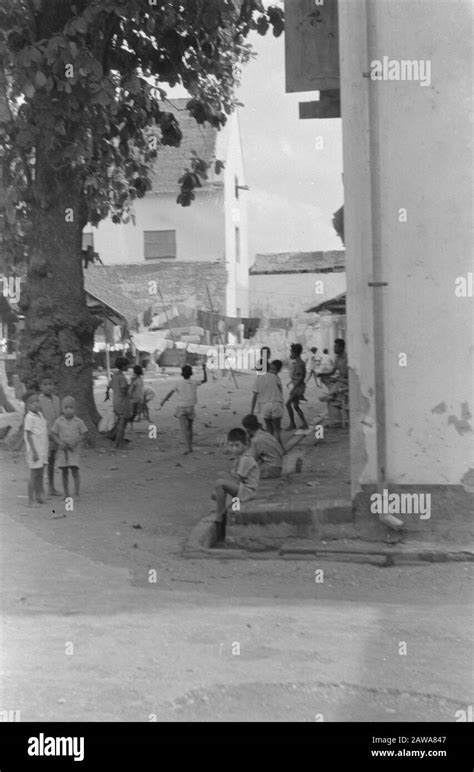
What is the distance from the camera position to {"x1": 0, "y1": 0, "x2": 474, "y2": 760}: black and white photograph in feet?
16.2

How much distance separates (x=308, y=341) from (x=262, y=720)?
3529cm

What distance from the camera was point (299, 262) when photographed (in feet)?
162

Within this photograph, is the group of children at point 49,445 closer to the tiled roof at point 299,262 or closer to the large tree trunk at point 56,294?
the large tree trunk at point 56,294

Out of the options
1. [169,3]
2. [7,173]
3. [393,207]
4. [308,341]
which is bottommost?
[308,341]

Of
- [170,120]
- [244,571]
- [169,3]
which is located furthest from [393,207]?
[170,120]

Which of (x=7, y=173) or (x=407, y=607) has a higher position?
(x=7, y=173)

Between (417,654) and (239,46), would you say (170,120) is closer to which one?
(239,46)

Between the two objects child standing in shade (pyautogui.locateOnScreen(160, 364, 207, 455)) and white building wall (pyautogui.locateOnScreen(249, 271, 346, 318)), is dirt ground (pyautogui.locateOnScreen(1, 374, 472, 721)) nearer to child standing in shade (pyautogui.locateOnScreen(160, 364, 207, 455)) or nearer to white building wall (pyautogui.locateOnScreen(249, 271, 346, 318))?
child standing in shade (pyautogui.locateOnScreen(160, 364, 207, 455))

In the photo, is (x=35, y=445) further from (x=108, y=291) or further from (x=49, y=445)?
(x=108, y=291)

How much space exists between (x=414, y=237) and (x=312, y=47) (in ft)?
7.56

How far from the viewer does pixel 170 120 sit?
47.1 feet

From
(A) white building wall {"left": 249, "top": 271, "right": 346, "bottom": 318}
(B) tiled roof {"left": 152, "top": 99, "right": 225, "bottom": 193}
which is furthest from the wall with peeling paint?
(A) white building wall {"left": 249, "top": 271, "right": 346, "bottom": 318}

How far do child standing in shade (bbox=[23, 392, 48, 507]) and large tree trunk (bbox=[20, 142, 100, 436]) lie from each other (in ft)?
11.4

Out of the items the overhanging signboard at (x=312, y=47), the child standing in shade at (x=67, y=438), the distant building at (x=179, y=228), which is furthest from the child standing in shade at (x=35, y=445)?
the distant building at (x=179, y=228)
